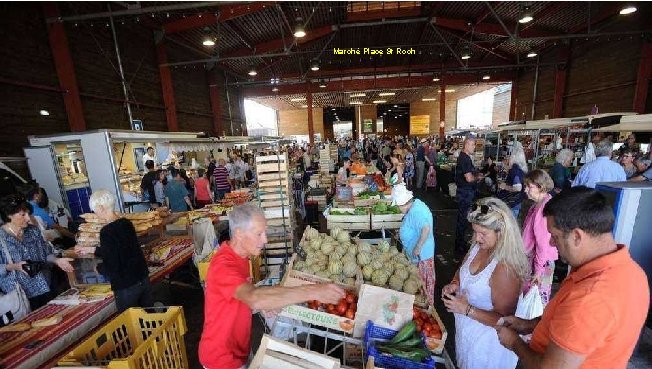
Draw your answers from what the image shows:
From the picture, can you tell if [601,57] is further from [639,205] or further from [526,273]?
[526,273]

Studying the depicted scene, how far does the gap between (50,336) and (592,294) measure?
14.2ft

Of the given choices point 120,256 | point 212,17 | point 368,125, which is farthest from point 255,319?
point 368,125

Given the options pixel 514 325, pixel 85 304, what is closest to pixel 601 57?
pixel 514 325

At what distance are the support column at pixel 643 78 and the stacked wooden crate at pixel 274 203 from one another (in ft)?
49.0

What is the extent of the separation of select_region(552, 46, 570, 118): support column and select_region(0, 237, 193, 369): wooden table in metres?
21.3

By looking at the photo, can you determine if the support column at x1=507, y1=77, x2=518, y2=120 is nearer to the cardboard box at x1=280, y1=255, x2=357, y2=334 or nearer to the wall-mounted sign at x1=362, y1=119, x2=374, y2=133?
the wall-mounted sign at x1=362, y1=119, x2=374, y2=133

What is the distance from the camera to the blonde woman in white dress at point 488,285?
197 centimetres

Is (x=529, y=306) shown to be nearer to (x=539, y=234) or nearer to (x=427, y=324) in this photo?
(x=427, y=324)

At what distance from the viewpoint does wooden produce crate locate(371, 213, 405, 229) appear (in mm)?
5113

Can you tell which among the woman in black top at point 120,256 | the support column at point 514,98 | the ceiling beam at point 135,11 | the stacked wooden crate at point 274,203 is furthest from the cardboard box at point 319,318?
the support column at point 514,98

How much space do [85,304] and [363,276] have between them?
11.1ft

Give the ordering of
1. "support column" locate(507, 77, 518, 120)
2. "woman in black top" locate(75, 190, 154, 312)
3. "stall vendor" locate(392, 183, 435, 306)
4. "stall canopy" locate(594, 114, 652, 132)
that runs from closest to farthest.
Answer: "woman in black top" locate(75, 190, 154, 312) → "stall vendor" locate(392, 183, 435, 306) → "stall canopy" locate(594, 114, 652, 132) → "support column" locate(507, 77, 518, 120)

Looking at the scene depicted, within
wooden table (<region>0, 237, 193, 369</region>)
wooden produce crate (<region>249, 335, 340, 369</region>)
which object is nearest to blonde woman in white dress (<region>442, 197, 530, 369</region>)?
wooden produce crate (<region>249, 335, 340, 369</region>)

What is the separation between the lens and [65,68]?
8.18 m
